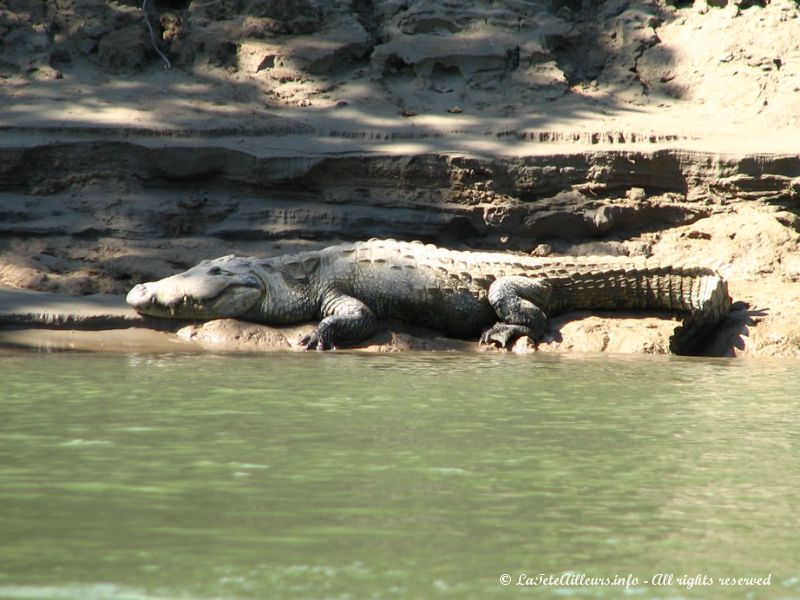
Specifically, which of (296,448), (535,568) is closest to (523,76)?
(296,448)

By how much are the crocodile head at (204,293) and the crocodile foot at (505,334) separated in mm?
1849

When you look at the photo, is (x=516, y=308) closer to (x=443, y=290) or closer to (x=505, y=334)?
(x=505, y=334)

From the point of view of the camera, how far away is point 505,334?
8453 mm

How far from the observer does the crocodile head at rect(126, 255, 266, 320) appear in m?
8.30

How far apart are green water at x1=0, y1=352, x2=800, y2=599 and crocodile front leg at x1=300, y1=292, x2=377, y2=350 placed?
2361 millimetres

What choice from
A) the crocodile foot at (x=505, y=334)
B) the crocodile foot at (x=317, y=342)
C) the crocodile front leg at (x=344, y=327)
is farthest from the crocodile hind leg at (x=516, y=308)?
the crocodile foot at (x=317, y=342)

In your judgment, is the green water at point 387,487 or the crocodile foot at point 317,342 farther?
the crocodile foot at point 317,342

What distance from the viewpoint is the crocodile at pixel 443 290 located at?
855 centimetres

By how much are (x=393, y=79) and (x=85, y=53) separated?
355cm

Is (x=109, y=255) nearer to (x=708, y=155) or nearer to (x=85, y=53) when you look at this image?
(x=85, y=53)

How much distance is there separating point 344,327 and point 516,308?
4.48ft

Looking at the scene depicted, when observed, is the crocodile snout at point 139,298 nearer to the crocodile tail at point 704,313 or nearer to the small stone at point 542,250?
the small stone at point 542,250

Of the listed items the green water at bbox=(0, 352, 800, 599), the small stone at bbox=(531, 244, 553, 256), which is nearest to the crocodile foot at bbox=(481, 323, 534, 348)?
the small stone at bbox=(531, 244, 553, 256)

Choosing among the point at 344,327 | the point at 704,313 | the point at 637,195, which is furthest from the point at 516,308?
the point at 637,195
